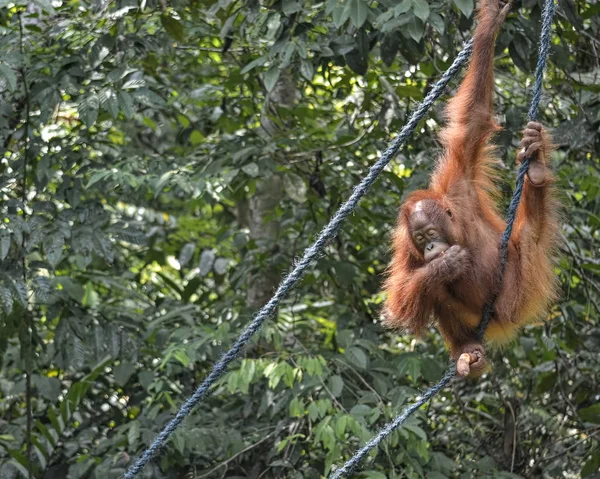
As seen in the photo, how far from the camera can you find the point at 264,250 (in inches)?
200

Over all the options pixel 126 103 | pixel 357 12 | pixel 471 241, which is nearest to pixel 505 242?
pixel 471 241

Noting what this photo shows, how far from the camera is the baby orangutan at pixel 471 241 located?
3291mm

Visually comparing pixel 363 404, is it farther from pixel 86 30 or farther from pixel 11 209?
pixel 86 30

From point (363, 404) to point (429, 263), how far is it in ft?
3.82

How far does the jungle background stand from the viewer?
4.11 m

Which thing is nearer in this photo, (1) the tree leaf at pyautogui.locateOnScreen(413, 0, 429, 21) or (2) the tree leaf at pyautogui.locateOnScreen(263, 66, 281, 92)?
(1) the tree leaf at pyautogui.locateOnScreen(413, 0, 429, 21)

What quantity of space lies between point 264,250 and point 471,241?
6.07ft

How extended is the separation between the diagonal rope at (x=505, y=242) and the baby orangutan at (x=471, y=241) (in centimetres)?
6

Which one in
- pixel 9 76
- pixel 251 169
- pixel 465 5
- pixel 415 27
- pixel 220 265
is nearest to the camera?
pixel 465 5

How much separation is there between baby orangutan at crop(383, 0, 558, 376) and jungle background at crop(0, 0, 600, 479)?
0.40 meters

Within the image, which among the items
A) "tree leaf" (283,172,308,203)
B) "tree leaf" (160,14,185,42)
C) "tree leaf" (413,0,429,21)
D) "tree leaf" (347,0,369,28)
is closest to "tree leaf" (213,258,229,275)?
"tree leaf" (283,172,308,203)

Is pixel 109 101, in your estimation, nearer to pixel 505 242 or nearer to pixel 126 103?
pixel 126 103

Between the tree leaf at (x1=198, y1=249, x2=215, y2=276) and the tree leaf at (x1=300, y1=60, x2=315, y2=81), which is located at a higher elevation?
the tree leaf at (x1=300, y1=60, x2=315, y2=81)

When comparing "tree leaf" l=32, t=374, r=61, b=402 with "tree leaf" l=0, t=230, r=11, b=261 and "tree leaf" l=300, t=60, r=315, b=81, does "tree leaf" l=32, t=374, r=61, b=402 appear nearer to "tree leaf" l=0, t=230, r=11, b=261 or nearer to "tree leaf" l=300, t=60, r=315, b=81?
"tree leaf" l=0, t=230, r=11, b=261
